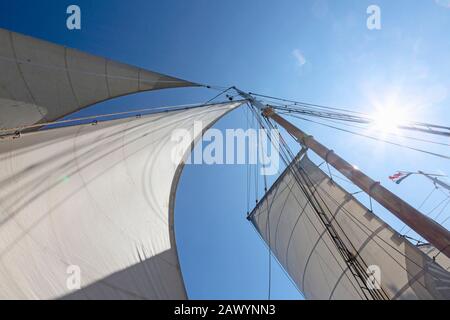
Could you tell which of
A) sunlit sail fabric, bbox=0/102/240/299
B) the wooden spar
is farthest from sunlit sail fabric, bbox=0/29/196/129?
the wooden spar

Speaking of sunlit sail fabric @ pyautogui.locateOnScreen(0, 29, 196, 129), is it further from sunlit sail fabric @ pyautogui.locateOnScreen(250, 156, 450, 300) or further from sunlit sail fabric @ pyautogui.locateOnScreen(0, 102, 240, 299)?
sunlit sail fabric @ pyautogui.locateOnScreen(250, 156, 450, 300)

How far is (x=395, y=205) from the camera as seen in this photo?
364 cm

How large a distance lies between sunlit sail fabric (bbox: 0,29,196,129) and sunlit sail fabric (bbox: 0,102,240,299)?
1.67 meters

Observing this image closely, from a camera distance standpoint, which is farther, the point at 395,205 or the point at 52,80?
the point at 52,80

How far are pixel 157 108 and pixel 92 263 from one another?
3666mm

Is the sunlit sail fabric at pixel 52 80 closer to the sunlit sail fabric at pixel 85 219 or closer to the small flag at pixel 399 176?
the sunlit sail fabric at pixel 85 219

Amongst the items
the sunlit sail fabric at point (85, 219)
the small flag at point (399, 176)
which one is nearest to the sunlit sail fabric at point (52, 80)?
the sunlit sail fabric at point (85, 219)

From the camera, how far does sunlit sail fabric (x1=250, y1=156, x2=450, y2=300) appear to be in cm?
479

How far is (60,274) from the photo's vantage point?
2498 mm

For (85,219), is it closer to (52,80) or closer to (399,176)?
(52,80)

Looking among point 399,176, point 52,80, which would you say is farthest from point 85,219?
point 399,176

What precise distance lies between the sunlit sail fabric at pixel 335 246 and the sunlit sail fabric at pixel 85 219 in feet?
9.79

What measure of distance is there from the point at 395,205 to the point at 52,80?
22.6 feet
